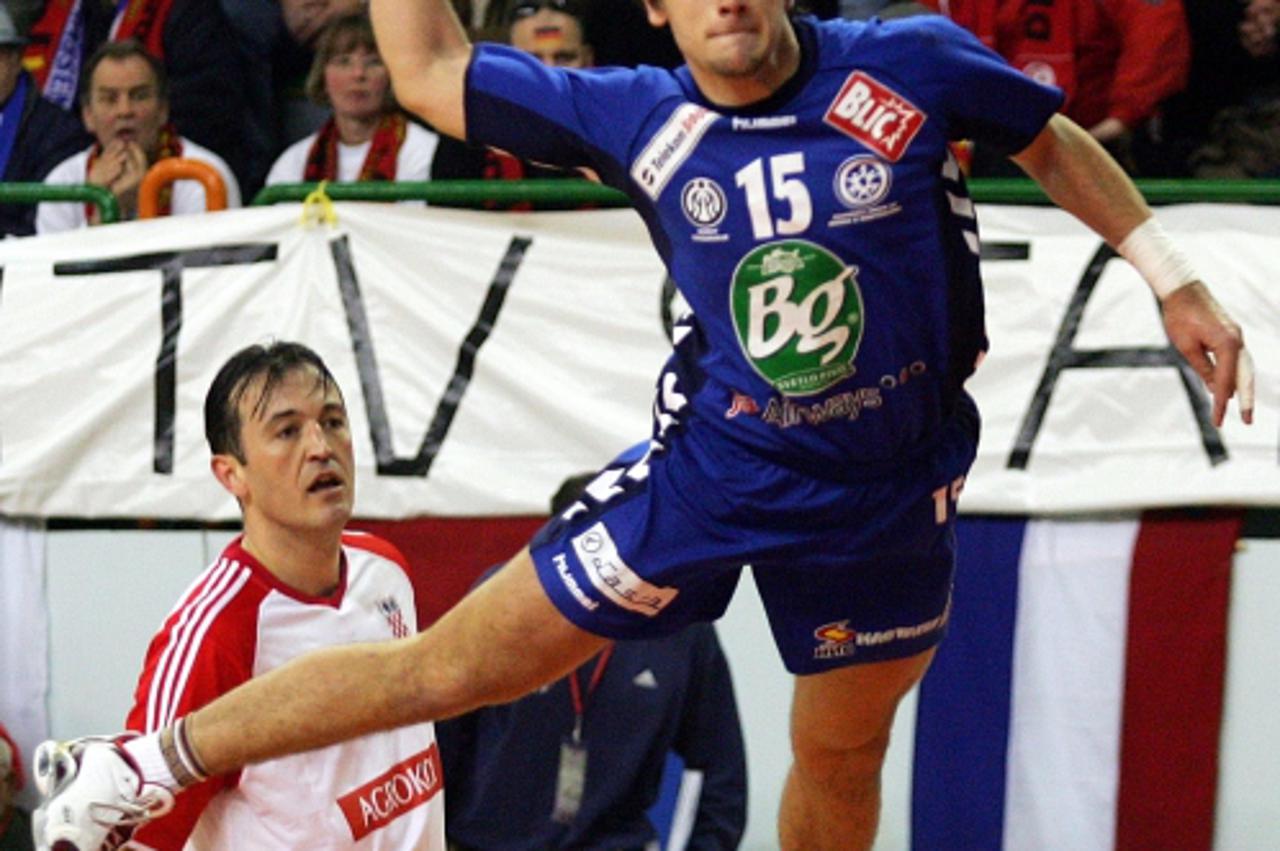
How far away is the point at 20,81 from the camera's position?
24.3 feet

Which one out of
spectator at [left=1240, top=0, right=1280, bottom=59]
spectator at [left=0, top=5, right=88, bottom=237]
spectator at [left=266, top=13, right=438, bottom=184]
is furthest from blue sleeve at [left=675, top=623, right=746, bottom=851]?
spectator at [left=0, top=5, right=88, bottom=237]

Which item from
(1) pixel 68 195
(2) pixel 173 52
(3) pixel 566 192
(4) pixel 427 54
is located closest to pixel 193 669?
(4) pixel 427 54

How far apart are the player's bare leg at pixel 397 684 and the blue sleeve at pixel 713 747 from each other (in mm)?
1794

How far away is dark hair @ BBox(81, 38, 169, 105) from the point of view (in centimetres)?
695

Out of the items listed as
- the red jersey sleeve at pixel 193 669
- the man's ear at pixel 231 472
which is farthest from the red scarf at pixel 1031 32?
the red jersey sleeve at pixel 193 669

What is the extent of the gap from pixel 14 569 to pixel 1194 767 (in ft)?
11.6

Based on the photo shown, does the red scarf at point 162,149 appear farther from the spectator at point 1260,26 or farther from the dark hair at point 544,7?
the spectator at point 1260,26

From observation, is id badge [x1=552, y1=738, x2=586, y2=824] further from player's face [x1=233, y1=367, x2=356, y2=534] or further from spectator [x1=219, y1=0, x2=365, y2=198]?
spectator [x1=219, y1=0, x2=365, y2=198]

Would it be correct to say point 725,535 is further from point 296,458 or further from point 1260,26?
point 1260,26

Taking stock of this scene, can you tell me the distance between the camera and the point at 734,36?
364cm

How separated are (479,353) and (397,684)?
7.95ft

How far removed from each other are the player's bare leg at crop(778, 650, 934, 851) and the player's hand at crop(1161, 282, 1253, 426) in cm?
79

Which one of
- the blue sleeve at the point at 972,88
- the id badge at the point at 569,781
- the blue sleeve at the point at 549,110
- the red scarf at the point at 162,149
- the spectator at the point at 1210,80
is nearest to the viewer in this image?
the blue sleeve at the point at 972,88

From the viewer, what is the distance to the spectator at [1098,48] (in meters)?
6.48
